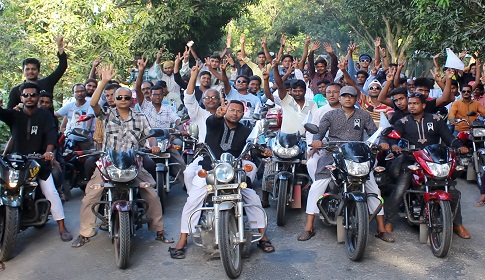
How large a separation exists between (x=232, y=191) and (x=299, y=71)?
21.2 ft

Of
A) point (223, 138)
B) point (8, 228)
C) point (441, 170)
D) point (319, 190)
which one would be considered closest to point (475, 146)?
point (441, 170)

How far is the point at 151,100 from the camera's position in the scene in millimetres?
8625

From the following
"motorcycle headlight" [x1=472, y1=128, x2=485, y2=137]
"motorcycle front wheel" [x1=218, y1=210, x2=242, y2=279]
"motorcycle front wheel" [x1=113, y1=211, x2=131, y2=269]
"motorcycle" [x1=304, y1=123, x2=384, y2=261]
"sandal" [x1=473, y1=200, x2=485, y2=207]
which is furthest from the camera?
"motorcycle headlight" [x1=472, y1=128, x2=485, y2=137]

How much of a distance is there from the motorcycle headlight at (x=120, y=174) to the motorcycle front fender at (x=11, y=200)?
3.04 ft

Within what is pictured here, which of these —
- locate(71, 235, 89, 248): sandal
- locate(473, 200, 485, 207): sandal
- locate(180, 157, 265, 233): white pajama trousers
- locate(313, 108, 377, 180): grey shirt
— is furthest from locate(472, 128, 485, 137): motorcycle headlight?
locate(71, 235, 89, 248): sandal

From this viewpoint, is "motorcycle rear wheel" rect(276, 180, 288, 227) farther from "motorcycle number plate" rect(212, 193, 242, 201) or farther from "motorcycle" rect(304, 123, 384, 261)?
"motorcycle number plate" rect(212, 193, 242, 201)

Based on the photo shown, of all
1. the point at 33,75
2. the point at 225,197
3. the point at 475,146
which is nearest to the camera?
the point at 225,197

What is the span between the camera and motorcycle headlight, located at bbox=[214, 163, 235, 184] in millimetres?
5031

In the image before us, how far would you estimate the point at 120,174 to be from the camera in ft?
17.5

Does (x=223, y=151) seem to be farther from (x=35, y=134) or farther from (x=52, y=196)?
(x=35, y=134)

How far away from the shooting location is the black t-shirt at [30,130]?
20.2 ft

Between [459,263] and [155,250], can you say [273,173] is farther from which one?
[459,263]

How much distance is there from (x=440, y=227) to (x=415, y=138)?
124cm

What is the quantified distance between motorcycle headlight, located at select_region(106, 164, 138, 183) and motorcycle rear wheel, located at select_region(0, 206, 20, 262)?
0.97 metres
